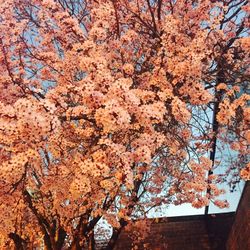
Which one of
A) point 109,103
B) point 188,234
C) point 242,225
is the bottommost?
point 109,103

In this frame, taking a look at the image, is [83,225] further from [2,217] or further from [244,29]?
[244,29]

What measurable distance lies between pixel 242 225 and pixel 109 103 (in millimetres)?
5552

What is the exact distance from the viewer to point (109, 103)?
3.18m

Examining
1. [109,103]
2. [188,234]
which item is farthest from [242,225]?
[109,103]

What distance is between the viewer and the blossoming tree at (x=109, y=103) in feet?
11.1

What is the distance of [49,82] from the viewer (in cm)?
613

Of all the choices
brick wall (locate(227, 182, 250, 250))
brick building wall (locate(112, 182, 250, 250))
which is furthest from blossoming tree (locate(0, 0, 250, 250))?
brick building wall (locate(112, 182, 250, 250))

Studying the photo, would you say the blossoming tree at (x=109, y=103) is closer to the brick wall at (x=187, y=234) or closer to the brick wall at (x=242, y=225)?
the brick wall at (x=242, y=225)

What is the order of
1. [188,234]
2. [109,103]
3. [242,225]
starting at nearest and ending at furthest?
[109,103] → [242,225] → [188,234]

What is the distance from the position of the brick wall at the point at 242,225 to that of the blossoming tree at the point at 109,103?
721 mm

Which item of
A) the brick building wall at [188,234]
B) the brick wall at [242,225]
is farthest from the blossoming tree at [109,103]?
the brick building wall at [188,234]

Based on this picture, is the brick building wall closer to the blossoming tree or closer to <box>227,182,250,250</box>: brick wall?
<box>227,182,250,250</box>: brick wall

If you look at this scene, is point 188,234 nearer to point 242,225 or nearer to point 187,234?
point 187,234

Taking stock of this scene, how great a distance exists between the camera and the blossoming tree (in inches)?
134
